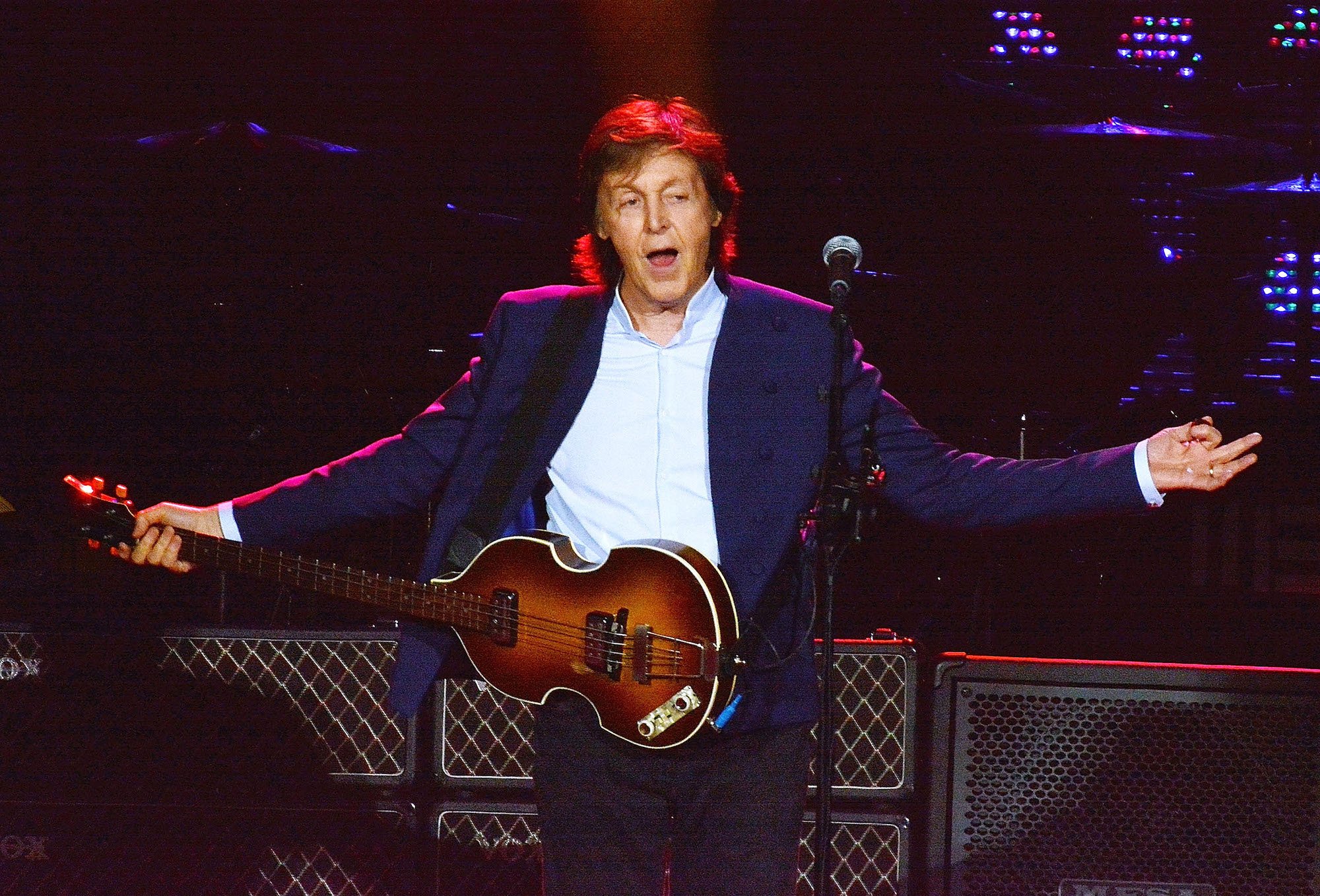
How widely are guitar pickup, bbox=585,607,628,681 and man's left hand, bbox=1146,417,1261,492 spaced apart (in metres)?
1.11

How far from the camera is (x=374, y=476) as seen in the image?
8.74ft

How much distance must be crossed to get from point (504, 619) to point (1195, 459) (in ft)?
4.73

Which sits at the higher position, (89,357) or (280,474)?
(89,357)

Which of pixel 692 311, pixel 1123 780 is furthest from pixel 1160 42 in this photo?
pixel 692 311

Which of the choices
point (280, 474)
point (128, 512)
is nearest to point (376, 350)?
point (280, 474)

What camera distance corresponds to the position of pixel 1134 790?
10.8ft

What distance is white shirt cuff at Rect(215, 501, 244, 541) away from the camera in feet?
8.73

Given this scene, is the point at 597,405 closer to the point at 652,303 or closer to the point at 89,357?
the point at 652,303

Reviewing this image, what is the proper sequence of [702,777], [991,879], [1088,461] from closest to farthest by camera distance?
[702,777], [1088,461], [991,879]

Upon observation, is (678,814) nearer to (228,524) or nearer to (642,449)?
(642,449)

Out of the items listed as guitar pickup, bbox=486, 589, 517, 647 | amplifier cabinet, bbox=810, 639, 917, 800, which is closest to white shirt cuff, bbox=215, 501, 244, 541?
guitar pickup, bbox=486, 589, 517, 647

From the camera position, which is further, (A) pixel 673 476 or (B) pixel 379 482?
(B) pixel 379 482

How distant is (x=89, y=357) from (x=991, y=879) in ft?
16.9

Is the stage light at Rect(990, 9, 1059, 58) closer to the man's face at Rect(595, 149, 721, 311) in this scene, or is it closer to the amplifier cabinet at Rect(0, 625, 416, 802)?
the man's face at Rect(595, 149, 721, 311)
